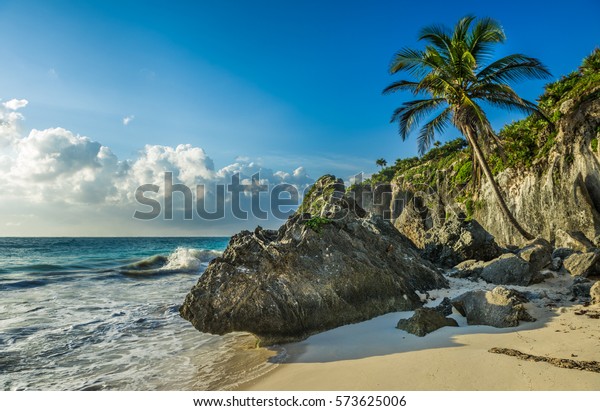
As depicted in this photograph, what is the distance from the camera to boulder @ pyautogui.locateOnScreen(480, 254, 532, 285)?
8.89 metres

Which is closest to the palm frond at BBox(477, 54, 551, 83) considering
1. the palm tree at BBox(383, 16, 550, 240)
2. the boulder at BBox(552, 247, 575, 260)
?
the palm tree at BBox(383, 16, 550, 240)

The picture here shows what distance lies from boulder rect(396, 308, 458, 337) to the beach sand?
123 mm

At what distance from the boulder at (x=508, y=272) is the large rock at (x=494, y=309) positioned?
9.11 feet

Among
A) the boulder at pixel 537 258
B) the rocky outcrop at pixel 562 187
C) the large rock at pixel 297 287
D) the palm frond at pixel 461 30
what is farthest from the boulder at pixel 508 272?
the palm frond at pixel 461 30

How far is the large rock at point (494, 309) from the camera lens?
5727mm

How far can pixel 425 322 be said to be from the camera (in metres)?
5.73

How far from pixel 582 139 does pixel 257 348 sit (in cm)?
1935

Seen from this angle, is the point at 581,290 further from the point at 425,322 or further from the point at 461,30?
the point at 461,30

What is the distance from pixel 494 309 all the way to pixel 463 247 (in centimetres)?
669

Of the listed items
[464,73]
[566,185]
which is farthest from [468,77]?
[566,185]

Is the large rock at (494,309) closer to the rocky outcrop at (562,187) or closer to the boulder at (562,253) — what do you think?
the boulder at (562,253)

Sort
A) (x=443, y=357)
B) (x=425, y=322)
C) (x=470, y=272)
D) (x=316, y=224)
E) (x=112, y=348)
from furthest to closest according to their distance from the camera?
(x=470, y=272) → (x=316, y=224) → (x=112, y=348) → (x=425, y=322) → (x=443, y=357)

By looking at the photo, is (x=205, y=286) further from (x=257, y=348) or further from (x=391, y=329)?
(x=391, y=329)

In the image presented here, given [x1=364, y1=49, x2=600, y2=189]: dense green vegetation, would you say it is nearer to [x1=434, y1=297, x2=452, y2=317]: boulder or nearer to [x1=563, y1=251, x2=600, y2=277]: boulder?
[x1=563, y1=251, x2=600, y2=277]: boulder
